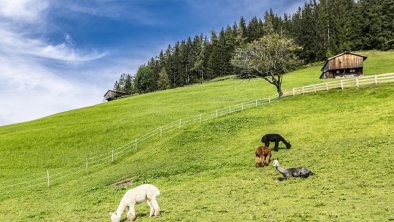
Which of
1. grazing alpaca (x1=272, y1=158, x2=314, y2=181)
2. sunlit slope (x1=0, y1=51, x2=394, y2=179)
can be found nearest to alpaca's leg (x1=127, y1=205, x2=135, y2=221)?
grazing alpaca (x1=272, y1=158, x2=314, y2=181)

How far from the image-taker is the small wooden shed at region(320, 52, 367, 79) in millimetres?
93312

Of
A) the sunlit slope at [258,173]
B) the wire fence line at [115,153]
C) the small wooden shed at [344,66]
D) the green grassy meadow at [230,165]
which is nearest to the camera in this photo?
the sunlit slope at [258,173]

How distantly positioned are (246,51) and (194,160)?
4291 cm

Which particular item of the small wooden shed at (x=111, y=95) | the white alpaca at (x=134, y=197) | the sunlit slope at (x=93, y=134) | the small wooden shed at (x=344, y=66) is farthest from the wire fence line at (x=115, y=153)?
the small wooden shed at (x=111, y=95)

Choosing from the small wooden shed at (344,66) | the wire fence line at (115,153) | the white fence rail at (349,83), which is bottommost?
the wire fence line at (115,153)

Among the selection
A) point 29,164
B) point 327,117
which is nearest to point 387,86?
point 327,117

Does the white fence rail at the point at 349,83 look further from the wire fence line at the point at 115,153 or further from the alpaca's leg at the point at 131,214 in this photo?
the alpaca's leg at the point at 131,214

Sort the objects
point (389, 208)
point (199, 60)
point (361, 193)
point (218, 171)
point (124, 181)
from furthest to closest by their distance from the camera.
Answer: point (199, 60) → point (124, 181) → point (218, 171) → point (361, 193) → point (389, 208)

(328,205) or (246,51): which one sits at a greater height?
(246,51)

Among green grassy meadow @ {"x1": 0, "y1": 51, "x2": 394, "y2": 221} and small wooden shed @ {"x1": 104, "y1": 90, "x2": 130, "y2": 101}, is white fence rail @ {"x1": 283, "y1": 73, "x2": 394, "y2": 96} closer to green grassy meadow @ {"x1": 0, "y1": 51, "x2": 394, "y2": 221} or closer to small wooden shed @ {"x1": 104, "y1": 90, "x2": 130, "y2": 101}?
green grassy meadow @ {"x1": 0, "y1": 51, "x2": 394, "y2": 221}

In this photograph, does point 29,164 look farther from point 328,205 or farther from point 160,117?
point 328,205

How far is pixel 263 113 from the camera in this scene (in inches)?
1918

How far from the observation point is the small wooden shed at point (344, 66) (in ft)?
306

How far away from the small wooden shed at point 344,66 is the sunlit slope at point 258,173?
46.0 meters
